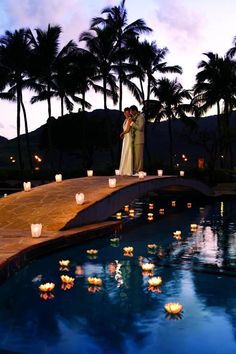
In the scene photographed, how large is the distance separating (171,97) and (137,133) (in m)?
28.7

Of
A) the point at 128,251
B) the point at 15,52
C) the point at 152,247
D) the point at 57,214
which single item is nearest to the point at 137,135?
the point at 57,214

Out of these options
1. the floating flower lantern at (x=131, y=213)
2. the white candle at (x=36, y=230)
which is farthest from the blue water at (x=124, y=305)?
the floating flower lantern at (x=131, y=213)

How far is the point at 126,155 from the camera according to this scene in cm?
1564

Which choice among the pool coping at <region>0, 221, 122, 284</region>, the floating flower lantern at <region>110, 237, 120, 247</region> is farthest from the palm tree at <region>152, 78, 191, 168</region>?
the floating flower lantern at <region>110, 237, 120, 247</region>

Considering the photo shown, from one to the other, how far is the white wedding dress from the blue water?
6043 millimetres

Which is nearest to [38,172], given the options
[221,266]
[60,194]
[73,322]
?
[60,194]

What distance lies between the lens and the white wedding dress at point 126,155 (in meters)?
15.4

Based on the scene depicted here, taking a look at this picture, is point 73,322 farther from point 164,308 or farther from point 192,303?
point 192,303

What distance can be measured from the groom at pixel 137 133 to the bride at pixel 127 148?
0.12 metres

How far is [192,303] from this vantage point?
18.9 ft

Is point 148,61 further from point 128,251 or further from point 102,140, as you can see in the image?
point 128,251

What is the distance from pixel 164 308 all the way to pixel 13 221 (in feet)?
19.2

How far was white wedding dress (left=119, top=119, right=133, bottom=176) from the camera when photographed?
1538 cm

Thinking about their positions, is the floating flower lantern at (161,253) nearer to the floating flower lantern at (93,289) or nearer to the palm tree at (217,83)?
the floating flower lantern at (93,289)
